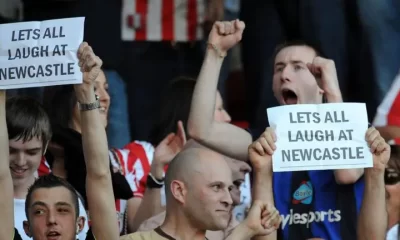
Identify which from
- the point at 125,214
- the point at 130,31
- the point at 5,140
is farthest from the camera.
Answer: the point at 130,31

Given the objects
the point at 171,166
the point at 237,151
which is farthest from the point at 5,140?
the point at 237,151

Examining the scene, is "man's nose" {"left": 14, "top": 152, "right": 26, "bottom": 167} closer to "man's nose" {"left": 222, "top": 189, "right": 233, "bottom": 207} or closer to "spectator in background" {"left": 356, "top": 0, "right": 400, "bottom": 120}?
"man's nose" {"left": 222, "top": 189, "right": 233, "bottom": 207}

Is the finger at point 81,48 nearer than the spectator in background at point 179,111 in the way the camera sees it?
Yes

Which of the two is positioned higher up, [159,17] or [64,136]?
[159,17]

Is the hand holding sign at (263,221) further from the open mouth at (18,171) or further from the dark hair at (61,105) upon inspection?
the dark hair at (61,105)

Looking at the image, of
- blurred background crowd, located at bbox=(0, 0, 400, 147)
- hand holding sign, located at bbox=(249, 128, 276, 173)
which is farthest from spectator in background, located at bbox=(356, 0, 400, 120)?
hand holding sign, located at bbox=(249, 128, 276, 173)

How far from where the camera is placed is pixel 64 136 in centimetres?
746

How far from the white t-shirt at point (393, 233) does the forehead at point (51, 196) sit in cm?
186

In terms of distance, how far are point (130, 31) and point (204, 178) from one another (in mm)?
2720

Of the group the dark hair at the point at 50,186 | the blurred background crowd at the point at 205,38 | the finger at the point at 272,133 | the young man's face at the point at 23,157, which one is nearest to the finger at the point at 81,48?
the dark hair at the point at 50,186

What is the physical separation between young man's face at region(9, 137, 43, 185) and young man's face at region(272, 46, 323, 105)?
4.45 feet

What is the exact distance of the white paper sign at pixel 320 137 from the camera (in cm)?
661

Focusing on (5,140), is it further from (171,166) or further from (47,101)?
(47,101)

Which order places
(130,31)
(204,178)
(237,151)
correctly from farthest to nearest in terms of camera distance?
(130,31), (237,151), (204,178)
